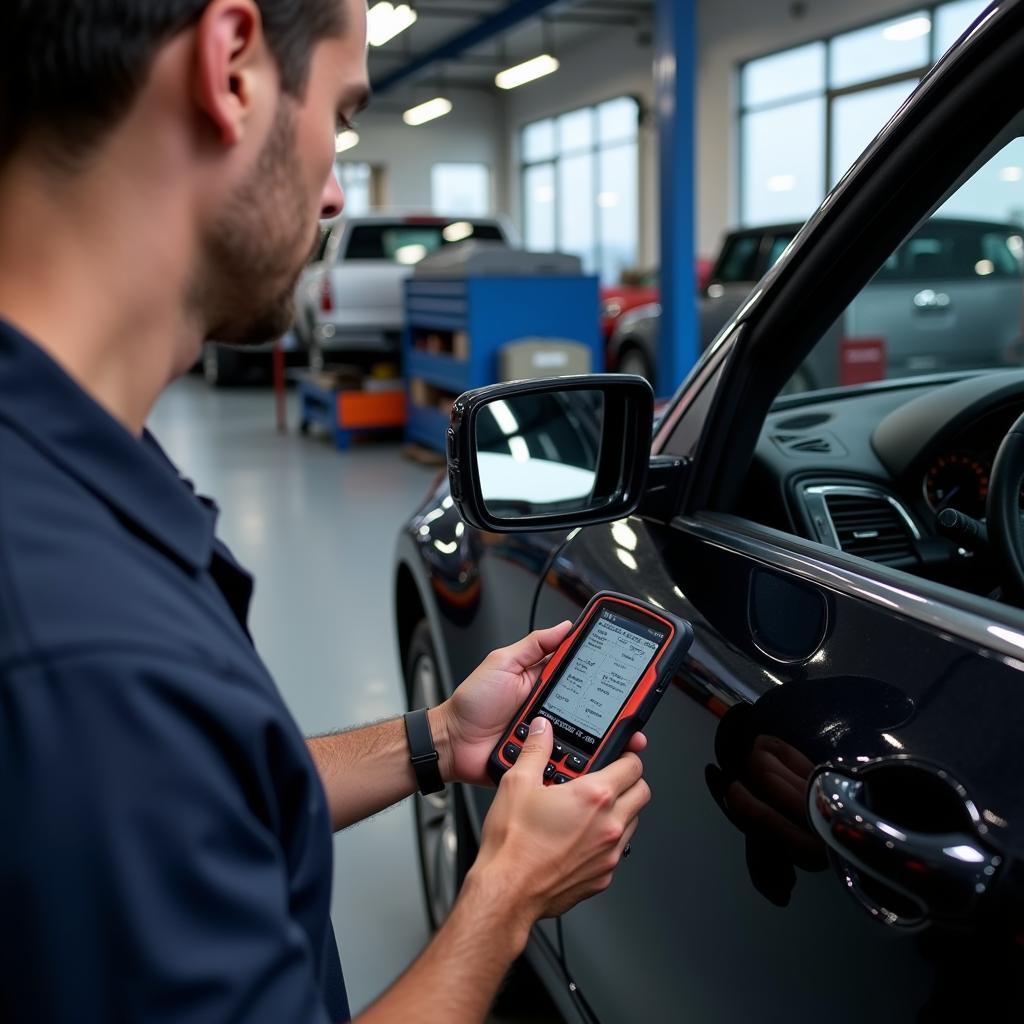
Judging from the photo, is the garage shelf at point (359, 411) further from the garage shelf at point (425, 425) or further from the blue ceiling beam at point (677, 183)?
the blue ceiling beam at point (677, 183)

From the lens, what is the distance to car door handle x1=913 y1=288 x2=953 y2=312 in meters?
6.23

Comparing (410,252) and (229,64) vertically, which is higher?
(410,252)

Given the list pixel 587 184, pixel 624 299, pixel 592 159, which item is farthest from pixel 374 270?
pixel 587 184

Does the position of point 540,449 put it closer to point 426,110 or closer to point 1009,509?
point 1009,509

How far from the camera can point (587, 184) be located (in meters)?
18.2

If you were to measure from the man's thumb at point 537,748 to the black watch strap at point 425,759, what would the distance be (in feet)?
0.53

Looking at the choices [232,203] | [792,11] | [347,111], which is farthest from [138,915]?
[792,11]

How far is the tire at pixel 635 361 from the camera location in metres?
9.14

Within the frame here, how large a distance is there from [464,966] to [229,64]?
59 cm

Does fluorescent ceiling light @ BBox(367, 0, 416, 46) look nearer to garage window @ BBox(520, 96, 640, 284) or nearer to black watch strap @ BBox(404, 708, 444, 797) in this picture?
garage window @ BBox(520, 96, 640, 284)

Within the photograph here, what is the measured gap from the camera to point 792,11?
12.7m

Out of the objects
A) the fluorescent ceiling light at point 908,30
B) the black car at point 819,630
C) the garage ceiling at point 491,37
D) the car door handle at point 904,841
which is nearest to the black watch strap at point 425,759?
the black car at point 819,630

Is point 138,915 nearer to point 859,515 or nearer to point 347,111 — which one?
point 347,111

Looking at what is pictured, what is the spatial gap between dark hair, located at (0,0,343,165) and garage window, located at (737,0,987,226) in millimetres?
10782
